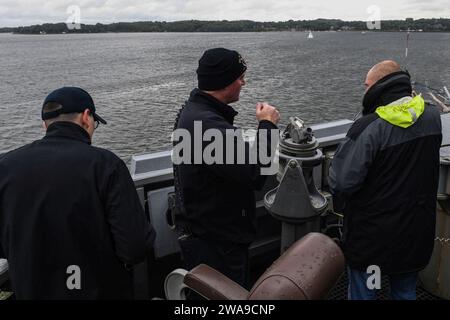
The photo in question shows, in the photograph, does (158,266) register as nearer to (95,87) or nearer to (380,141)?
(380,141)

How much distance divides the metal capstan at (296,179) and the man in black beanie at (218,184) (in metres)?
0.46

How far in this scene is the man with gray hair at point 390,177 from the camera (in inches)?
97.8

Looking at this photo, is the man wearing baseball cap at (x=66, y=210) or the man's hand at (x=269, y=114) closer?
the man wearing baseball cap at (x=66, y=210)

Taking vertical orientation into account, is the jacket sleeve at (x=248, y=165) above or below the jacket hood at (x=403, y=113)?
below

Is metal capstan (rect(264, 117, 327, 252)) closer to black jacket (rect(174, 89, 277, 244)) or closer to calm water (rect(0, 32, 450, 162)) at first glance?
black jacket (rect(174, 89, 277, 244))

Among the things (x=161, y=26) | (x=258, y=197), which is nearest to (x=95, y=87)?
(x=258, y=197)

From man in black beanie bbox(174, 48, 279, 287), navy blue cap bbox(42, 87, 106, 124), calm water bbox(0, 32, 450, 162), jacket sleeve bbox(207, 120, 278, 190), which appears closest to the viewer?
navy blue cap bbox(42, 87, 106, 124)

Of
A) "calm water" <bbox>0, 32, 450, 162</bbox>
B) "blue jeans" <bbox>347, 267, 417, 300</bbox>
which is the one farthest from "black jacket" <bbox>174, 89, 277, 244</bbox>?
"calm water" <bbox>0, 32, 450, 162</bbox>

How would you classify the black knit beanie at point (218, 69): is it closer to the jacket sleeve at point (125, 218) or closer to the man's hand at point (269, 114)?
the man's hand at point (269, 114)

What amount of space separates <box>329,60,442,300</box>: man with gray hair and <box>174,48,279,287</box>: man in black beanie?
521 mm

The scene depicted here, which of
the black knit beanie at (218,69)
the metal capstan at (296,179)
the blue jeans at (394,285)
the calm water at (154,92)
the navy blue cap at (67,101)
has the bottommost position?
the calm water at (154,92)

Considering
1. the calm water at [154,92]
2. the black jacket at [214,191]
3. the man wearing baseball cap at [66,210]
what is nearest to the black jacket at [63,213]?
the man wearing baseball cap at [66,210]

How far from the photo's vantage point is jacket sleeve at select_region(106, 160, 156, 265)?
2080mm

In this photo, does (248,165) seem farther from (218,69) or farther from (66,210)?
(66,210)
